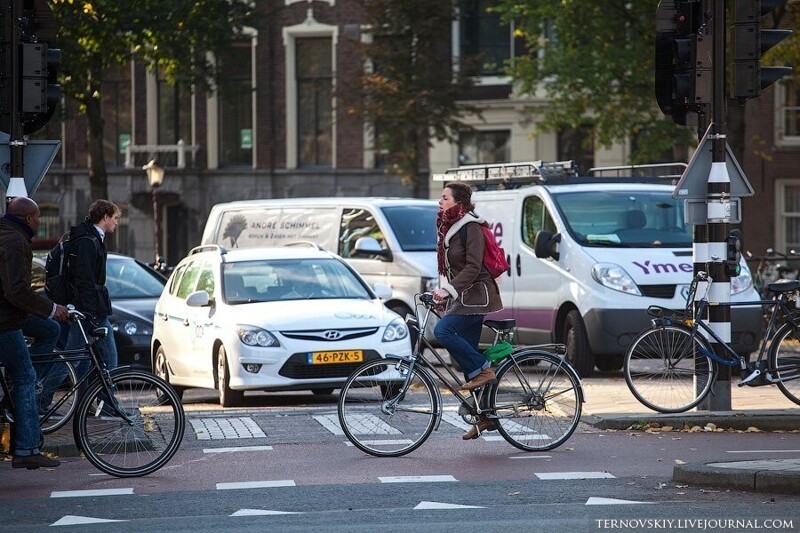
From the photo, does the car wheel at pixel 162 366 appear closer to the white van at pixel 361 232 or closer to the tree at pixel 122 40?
the white van at pixel 361 232

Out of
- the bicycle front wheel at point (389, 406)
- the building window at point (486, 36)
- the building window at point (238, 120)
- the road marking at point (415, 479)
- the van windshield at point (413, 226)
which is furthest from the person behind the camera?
the building window at point (238, 120)

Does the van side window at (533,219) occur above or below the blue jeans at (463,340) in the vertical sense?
above

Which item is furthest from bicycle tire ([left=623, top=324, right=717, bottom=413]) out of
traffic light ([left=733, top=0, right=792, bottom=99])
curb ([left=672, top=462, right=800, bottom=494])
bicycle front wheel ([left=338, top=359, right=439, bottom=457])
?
curb ([left=672, top=462, right=800, bottom=494])

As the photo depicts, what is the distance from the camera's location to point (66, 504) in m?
9.36

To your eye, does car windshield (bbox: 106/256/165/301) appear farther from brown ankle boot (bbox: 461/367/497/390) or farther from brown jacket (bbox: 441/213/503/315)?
brown ankle boot (bbox: 461/367/497/390)

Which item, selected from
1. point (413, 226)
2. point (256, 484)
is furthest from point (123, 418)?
point (413, 226)

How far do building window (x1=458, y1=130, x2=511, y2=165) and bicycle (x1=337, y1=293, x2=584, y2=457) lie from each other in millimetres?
32219

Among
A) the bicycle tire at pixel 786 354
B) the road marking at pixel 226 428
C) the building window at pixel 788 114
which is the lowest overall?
the road marking at pixel 226 428

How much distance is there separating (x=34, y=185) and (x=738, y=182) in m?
5.47

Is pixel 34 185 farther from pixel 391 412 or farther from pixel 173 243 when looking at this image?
pixel 173 243

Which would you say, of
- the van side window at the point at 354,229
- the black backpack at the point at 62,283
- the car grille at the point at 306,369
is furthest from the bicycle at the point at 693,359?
the van side window at the point at 354,229

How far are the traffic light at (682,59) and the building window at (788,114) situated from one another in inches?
1114

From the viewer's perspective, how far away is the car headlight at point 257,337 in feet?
48.9

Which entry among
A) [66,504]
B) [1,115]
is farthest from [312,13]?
[66,504]
